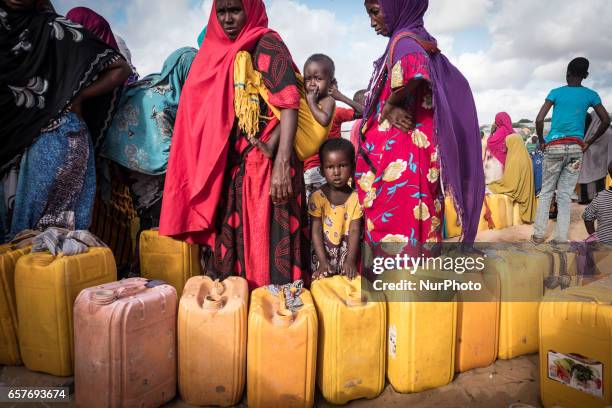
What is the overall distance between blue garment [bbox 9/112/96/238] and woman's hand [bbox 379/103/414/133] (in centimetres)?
179

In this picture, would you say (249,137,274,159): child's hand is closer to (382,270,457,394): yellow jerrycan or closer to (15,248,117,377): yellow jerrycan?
(382,270,457,394): yellow jerrycan

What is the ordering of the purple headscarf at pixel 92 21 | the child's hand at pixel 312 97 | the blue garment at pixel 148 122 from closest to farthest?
the child's hand at pixel 312 97 < the blue garment at pixel 148 122 < the purple headscarf at pixel 92 21

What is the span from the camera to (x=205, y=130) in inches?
77.3

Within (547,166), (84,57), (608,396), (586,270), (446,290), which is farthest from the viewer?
(547,166)

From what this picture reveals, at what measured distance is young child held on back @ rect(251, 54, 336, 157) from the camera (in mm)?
1975

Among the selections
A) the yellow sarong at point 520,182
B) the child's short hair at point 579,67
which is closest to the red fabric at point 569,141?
the child's short hair at point 579,67

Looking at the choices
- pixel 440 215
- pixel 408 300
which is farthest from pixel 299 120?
pixel 408 300

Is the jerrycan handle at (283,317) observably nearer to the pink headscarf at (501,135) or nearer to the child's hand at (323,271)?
the child's hand at (323,271)

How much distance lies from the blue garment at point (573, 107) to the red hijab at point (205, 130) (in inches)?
155

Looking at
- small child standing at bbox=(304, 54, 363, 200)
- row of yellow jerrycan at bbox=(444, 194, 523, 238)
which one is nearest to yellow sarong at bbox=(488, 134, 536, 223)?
row of yellow jerrycan at bbox=(444, 194, 523, 238)

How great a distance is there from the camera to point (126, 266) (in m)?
2.96

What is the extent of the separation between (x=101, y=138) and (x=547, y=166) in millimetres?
4762

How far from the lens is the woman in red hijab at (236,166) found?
1917 mm

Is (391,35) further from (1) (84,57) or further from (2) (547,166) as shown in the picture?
(2) (547,166)
